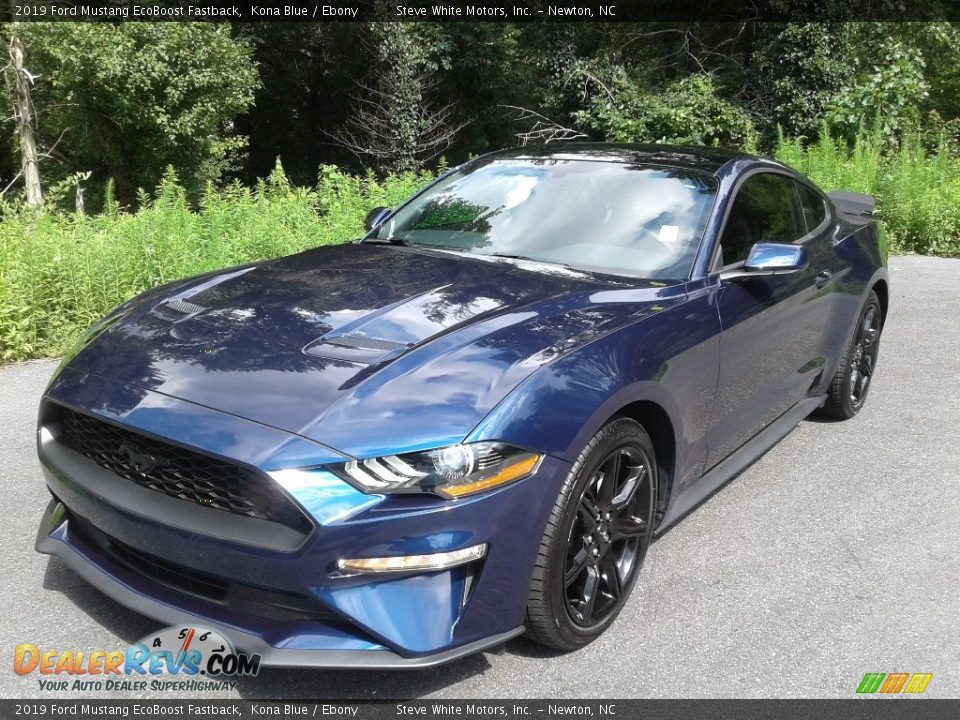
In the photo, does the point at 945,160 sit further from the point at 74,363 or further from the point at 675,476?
the point at 74,363

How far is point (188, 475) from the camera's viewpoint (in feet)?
7.80

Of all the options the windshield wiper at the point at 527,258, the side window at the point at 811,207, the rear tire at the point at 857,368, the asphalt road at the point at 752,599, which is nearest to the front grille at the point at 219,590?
the asphalt road at the point at 752,599

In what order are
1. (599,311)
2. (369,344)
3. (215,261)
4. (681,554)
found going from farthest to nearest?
1. (215,261)
2. (681,554)
3. (599,311)
4. (369,344)

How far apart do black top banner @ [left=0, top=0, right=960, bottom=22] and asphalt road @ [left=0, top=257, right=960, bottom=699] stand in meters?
18.7

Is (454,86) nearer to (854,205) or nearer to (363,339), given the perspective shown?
(854,205)

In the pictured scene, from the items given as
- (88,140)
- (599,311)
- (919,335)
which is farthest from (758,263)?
(88,140)

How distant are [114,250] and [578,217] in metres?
4.18

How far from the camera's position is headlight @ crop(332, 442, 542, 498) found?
7.44 ft

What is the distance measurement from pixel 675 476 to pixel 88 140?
939 inches

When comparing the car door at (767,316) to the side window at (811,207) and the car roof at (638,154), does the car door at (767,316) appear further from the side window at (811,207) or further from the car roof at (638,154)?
the car roof at (638,154)

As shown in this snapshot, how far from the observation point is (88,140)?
23.4 metres

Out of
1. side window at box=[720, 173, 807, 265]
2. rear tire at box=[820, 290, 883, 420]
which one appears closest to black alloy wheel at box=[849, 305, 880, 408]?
rear tire at box=[820, 290, 883, 420]

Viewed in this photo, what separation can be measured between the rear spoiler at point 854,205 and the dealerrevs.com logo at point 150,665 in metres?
4.42

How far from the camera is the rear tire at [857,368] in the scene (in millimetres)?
4961
